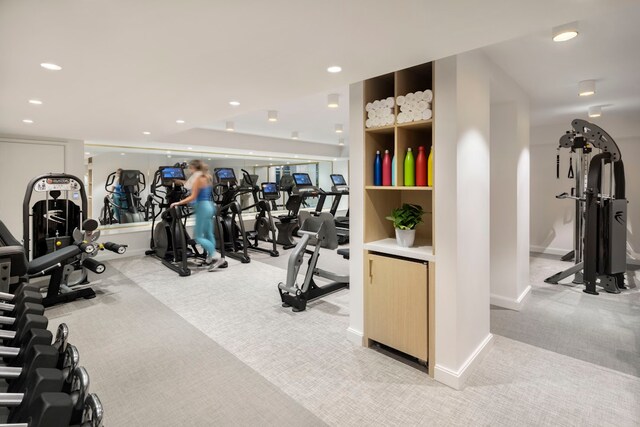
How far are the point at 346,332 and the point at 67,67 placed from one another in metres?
3.10

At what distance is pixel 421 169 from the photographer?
8.13ft

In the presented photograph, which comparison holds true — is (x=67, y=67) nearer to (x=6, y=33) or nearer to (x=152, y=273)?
(x=6, y=33)

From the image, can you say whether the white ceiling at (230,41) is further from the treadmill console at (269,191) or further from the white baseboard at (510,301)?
the treadmill console at (269,191)

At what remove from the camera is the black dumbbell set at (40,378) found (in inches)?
27.6

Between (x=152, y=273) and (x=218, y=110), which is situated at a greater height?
(x=218, y=110)

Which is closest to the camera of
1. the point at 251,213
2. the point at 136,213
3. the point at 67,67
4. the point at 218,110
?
the point at 67,67

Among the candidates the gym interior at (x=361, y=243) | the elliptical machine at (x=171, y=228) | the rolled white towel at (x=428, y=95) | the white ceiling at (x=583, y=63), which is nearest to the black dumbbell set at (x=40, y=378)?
the gym interior at (x=361, y=243)

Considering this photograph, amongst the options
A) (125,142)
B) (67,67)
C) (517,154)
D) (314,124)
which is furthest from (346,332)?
(125,142)

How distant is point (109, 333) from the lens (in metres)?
3.13

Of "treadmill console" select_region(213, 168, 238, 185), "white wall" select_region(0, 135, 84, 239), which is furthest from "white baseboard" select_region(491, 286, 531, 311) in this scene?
"white wall" select_region(0, 135, 84, 239)

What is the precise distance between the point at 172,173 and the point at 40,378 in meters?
5.49

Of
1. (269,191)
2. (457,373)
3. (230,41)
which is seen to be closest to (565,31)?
(230,41)

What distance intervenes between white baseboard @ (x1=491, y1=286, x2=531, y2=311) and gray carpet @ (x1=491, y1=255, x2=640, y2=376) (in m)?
0.08

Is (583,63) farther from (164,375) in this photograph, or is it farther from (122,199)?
(122,199)
